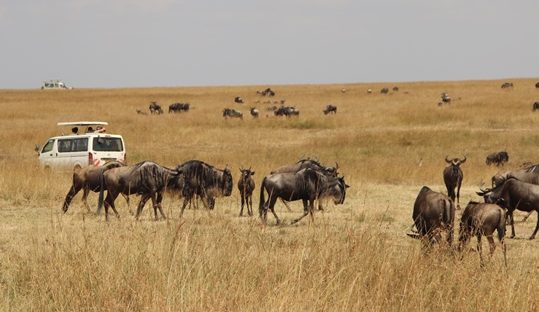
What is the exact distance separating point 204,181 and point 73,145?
285 inches

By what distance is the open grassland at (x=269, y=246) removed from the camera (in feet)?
19.0

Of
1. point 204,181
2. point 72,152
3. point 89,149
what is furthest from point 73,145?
point 204,181

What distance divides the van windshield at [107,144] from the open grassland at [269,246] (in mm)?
1446

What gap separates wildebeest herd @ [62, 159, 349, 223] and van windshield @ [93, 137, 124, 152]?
16.6ft

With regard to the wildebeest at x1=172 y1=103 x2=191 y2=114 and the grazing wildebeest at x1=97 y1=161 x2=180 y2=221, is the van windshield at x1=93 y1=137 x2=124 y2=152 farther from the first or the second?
the wildebeest at x1=172 y1=103 x2=191 y2=114

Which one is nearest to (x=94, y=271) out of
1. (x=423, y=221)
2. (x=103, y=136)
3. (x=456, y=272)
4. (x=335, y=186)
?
(x=456, y=272)

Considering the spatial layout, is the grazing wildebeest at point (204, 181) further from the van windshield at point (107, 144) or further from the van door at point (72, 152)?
the van door at point (72, 152)

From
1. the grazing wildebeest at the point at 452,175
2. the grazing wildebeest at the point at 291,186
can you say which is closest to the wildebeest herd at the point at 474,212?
the grazing wildebeest at the point at 452,175

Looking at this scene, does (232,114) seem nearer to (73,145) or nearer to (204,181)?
(73,145)

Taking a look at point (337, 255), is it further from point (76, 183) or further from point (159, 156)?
point (159, 156)

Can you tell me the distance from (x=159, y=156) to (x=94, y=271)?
21.3 m

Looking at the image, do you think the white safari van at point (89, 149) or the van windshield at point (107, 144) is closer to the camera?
the white safari van at point (89, 149)

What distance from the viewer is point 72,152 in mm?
20578

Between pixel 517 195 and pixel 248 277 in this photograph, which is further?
pixel 517 195
